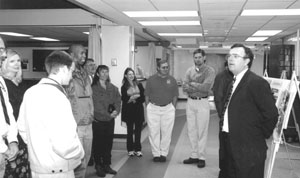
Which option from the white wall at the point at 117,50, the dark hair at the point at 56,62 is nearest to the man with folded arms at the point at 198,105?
the white wall at the point at 117,50

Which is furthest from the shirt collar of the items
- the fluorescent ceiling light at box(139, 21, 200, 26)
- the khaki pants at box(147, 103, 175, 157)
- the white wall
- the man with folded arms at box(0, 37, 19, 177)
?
the white wall

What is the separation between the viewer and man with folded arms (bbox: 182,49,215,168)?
5.47 metres

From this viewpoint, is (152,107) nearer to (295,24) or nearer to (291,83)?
(291,83)

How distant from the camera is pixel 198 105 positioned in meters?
5.52

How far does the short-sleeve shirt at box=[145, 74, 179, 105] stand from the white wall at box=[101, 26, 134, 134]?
2.13 meters

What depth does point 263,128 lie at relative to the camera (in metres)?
3.15

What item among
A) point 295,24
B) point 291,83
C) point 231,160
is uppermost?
point 295,24

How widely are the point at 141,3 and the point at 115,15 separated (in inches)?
51.5

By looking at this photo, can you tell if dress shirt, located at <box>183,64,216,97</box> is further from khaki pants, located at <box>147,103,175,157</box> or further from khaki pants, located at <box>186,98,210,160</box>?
khaki pants, located at <box>147,103,175,157</box>

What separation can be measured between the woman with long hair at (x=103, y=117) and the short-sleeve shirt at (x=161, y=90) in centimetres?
83

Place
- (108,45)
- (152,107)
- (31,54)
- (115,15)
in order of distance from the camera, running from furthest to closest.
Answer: (31,54) → (108,45) → (115,15) → (152,107)

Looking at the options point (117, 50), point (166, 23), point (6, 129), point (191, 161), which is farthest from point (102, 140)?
point (166, 23)

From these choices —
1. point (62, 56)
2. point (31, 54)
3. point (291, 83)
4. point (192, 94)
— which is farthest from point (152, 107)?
point (31, 54)

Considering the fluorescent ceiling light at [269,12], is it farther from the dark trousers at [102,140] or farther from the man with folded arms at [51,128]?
the man with folded arms at [51,128]
